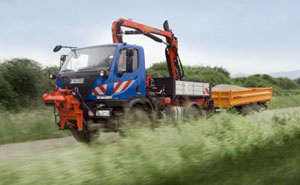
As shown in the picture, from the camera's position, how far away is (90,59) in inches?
324

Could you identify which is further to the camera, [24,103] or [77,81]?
[24,103]

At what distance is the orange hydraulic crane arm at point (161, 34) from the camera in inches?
389

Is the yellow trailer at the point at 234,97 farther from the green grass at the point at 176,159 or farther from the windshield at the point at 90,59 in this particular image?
the green grass at the point at 176,159

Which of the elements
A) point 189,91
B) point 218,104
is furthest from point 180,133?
point 218,104

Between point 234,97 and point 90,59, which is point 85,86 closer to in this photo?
point 90,59

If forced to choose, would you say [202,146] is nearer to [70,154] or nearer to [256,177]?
[256,177]

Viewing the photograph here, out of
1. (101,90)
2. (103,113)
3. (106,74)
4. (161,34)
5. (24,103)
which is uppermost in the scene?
(161,34)

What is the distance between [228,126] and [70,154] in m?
3.27

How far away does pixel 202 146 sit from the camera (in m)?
4.94

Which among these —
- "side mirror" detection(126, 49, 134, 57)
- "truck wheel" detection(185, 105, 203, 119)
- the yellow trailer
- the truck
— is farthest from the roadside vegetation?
the yellow trailer

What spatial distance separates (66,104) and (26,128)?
2.75m

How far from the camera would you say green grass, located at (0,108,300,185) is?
3.56m

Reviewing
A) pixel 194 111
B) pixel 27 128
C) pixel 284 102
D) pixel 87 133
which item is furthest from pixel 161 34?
pixel 284 102

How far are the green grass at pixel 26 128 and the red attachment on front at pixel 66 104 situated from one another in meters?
1.96
